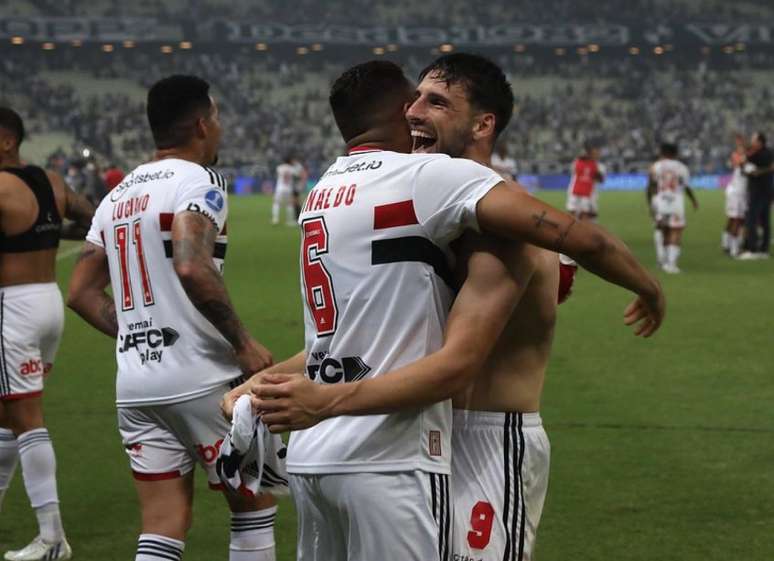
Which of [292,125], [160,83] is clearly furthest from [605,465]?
[292,125]

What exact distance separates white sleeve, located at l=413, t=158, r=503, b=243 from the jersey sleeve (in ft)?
6.53

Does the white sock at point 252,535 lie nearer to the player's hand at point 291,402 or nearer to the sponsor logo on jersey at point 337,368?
the sponsor logo on jersey at point 337,368

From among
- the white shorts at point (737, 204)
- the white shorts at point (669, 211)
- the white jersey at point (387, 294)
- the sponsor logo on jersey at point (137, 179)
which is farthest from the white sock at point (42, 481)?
the white shorts at point (737, 204)

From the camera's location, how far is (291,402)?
325 cm

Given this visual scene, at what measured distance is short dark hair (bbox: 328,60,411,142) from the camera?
3.65 m

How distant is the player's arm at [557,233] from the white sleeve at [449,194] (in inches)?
1.3

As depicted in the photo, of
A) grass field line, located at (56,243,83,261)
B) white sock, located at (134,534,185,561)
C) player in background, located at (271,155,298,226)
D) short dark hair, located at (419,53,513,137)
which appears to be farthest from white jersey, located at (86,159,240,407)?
player in background, located at (271,155,298,226)

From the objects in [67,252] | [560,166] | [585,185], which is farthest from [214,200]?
[560,166]

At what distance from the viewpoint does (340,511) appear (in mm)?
3479

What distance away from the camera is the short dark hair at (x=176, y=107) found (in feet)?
17.5

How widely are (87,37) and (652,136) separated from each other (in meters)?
31.1

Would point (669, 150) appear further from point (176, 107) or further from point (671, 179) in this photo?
point (176, 107)

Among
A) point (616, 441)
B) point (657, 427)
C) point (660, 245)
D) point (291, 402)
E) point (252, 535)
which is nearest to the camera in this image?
point (291, 402)

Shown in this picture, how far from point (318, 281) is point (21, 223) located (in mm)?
3758
